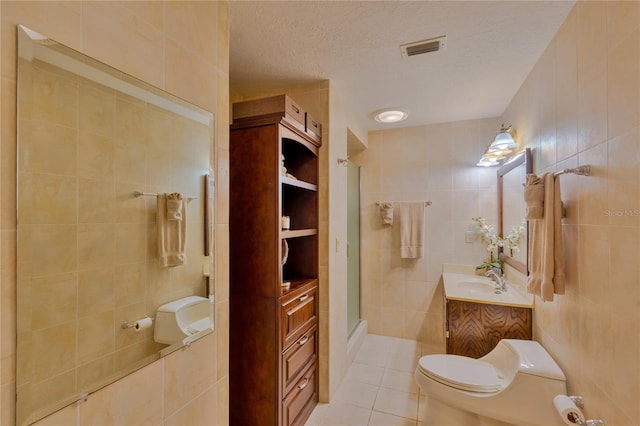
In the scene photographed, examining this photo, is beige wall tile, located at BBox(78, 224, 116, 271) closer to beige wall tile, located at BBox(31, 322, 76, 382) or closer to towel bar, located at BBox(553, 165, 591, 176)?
beige wall tile, located at BBox(31, 322, 76, 382)

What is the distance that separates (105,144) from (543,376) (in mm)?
2008

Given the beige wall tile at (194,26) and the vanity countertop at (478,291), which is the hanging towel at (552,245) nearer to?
the vanity countertop at (478,291)

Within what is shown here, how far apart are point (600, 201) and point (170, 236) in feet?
5.19

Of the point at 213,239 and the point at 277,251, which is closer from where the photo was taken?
the point at 213,239

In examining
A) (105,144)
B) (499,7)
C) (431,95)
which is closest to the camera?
(105,144)

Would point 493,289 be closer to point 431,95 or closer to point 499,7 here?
point 431,95

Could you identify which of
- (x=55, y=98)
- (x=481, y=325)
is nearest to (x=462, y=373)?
(x=481, y=325)

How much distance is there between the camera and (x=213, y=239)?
3.41ft

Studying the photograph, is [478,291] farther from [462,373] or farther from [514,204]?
[462,373]

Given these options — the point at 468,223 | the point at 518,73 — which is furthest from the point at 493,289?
the point at 518,73

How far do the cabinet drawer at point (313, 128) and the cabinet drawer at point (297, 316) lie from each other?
3.52ft

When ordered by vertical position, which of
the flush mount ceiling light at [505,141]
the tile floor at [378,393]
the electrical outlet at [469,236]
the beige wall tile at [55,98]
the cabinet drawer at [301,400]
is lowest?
the tile floor at [378,393]

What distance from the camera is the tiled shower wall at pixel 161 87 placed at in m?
0.53

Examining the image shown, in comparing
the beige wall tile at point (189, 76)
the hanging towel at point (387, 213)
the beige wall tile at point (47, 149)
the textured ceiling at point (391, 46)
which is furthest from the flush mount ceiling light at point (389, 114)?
the beige wall tile at point (47, 149)
